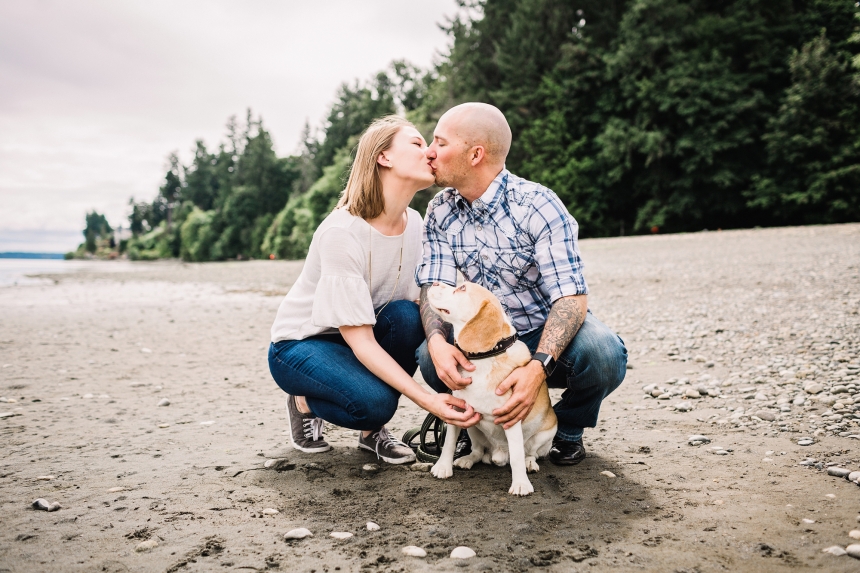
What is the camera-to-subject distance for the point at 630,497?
304 centimetres

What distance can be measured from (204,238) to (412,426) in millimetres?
73425

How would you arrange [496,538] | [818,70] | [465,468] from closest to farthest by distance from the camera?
[496,538] → [465,468] → [818,70]

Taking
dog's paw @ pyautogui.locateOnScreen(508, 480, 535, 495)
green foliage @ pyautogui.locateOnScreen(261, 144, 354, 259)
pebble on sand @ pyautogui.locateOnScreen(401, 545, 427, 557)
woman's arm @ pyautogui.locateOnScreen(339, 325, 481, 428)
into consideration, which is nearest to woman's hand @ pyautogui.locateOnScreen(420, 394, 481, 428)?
woman's arm @ pyautogui.locateOnScreen(339, 325, 481, 428)

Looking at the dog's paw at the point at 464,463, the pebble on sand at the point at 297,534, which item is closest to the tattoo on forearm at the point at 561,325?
the dog's paw at the point at 464,463

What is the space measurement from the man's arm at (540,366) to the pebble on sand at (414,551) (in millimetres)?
823

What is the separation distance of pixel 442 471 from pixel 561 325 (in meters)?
1.14

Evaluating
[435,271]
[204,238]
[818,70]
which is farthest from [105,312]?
[204,238]

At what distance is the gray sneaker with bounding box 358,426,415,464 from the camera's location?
3693mm

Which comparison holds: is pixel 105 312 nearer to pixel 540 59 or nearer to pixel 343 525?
pixel 343 525

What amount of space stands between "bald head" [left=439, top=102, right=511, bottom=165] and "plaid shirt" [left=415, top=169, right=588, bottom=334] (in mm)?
201

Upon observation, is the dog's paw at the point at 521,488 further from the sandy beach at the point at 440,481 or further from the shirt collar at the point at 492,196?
the shirt collar at the point at 492,196

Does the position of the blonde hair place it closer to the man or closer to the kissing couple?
the kissing couple

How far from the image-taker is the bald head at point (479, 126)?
11.6 ft

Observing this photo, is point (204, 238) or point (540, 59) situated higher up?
point (540, 59)
